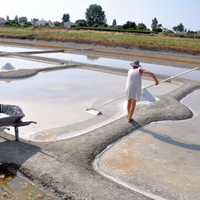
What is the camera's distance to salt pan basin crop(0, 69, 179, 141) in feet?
17.1

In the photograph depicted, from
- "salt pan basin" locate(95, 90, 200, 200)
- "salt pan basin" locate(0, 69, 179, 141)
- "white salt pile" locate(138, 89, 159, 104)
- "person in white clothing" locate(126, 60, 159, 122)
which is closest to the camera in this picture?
"salt pan basin" locate(95, 90, 200, 200)

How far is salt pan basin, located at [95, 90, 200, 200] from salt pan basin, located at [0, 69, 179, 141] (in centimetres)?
112

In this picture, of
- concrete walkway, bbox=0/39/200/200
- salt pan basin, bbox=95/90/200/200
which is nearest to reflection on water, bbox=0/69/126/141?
concrete walkway, bbox=0/39/200/200

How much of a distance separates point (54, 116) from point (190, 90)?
5800 millimetres

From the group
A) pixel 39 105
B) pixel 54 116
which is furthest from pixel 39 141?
pixel 39 105

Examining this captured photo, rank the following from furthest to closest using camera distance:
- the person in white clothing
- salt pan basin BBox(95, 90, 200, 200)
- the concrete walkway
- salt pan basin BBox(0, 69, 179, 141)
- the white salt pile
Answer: the white salt pile
salt pan basin BBox(0, 69, 179, 141)
the person in white clothing
salt pan basin BBox(95, 90, 200, 200)
the concrete walkway

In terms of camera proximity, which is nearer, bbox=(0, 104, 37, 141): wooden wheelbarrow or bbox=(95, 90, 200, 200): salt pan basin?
bbox=(95, 90, 200, 200): salt pan basin

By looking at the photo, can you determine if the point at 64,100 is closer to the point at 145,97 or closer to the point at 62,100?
the point at 62,100

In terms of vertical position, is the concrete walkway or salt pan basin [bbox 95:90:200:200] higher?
the concrete walkway

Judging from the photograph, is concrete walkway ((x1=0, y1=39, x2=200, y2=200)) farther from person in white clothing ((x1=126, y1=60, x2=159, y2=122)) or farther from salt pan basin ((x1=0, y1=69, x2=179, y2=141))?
person in white clothing ((x1=126, y1=60, x2=159, y2=122))

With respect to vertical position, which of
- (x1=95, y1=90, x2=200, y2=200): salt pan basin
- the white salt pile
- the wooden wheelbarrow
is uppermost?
the wooden wheelbarrow

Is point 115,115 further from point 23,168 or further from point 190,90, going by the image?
point 190,90

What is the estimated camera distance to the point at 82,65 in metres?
14.1

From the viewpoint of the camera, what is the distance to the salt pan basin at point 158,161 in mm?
3350
